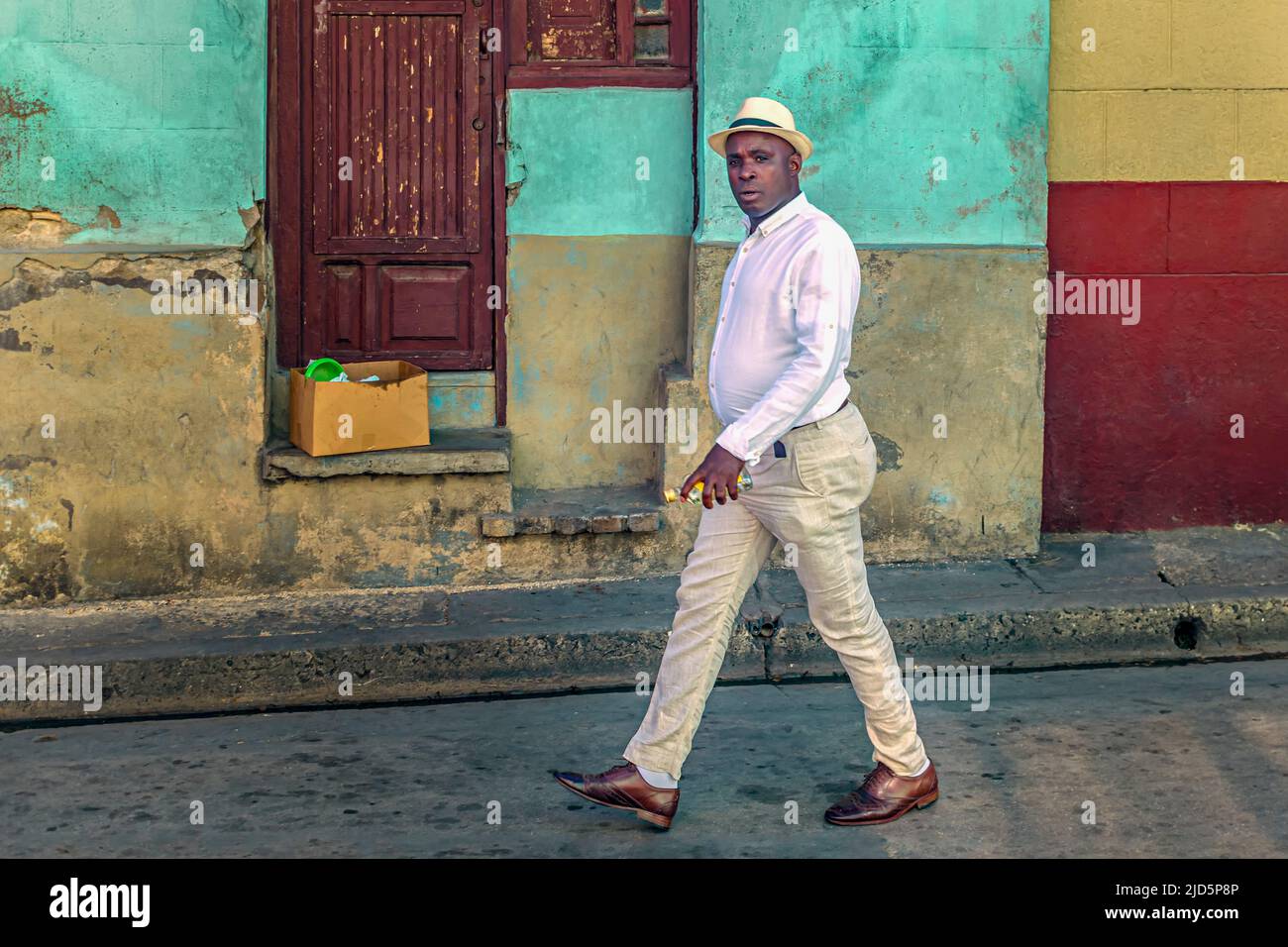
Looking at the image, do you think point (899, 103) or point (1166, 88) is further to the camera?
point (1166, 88)

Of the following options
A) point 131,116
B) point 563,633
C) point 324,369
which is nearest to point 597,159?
point 324,369

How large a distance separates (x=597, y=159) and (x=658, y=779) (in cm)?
364

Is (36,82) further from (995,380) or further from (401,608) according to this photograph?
(995,380)

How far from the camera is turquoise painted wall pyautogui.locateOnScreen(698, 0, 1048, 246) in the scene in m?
7.13

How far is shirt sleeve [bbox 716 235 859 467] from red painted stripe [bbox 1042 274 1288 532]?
3.43 meters

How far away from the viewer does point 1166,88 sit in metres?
7.45

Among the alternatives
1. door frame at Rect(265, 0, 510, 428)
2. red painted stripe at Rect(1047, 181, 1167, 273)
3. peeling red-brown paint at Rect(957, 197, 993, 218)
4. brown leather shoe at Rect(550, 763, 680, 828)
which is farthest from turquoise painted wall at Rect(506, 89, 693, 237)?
brown leather shoe at Rect(550, 763, 680, 828)

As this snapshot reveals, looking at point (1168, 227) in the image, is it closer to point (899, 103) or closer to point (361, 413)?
point (899, 103)

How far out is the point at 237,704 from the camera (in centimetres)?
617

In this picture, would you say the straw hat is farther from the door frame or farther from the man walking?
the door frame

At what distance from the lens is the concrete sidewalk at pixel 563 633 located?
622 centimetres

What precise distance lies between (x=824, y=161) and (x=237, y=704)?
3.33 metres

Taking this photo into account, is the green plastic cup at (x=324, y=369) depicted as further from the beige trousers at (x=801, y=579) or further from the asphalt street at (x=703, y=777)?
the beige trousers at (x=801, y=579)

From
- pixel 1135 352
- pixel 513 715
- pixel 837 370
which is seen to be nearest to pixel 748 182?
pixel 837 370
